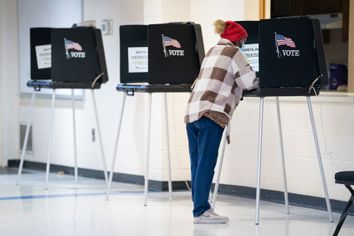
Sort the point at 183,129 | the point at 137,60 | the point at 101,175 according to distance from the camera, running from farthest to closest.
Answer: the point at 101,175
the point at 183,129
the point at 137,60

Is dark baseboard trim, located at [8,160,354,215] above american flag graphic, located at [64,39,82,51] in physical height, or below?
below

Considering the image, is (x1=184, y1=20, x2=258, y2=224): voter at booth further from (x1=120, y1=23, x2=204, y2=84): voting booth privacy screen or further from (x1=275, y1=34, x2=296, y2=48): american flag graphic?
(x1=120, y1=23, x2=204, y2=84): voting booth privacy screen

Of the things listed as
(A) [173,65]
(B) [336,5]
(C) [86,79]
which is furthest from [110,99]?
(B) [336,5]

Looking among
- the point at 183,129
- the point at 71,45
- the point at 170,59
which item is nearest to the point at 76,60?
the point at 71,45

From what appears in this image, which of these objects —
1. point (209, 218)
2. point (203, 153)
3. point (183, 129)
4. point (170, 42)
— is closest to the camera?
point (203, 153)

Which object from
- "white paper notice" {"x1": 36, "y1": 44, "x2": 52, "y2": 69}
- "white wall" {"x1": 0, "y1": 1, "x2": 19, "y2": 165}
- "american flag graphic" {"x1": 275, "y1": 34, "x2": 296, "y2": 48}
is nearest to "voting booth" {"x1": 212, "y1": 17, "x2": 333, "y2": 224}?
"american flag graphic" {"x1": 275, "y1": 34, "x2": 296, "y2": 48}

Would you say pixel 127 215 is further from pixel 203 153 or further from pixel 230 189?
pixel 230 189

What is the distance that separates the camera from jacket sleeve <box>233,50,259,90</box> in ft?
19.1

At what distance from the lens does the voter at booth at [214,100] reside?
19.4 feet

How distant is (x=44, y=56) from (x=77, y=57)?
2.68 ft

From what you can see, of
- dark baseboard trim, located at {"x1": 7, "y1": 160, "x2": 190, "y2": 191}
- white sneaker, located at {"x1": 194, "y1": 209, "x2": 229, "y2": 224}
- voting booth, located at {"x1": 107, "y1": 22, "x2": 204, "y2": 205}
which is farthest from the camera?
dark baseboard trim, located at {"x1": 7, "y1": 160, "x2": 190, "y2": 191}

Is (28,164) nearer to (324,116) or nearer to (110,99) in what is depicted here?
(110,99)

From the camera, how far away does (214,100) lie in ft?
19.4

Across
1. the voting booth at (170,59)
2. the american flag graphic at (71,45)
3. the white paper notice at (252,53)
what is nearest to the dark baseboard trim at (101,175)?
the voting booth at (170,59)
